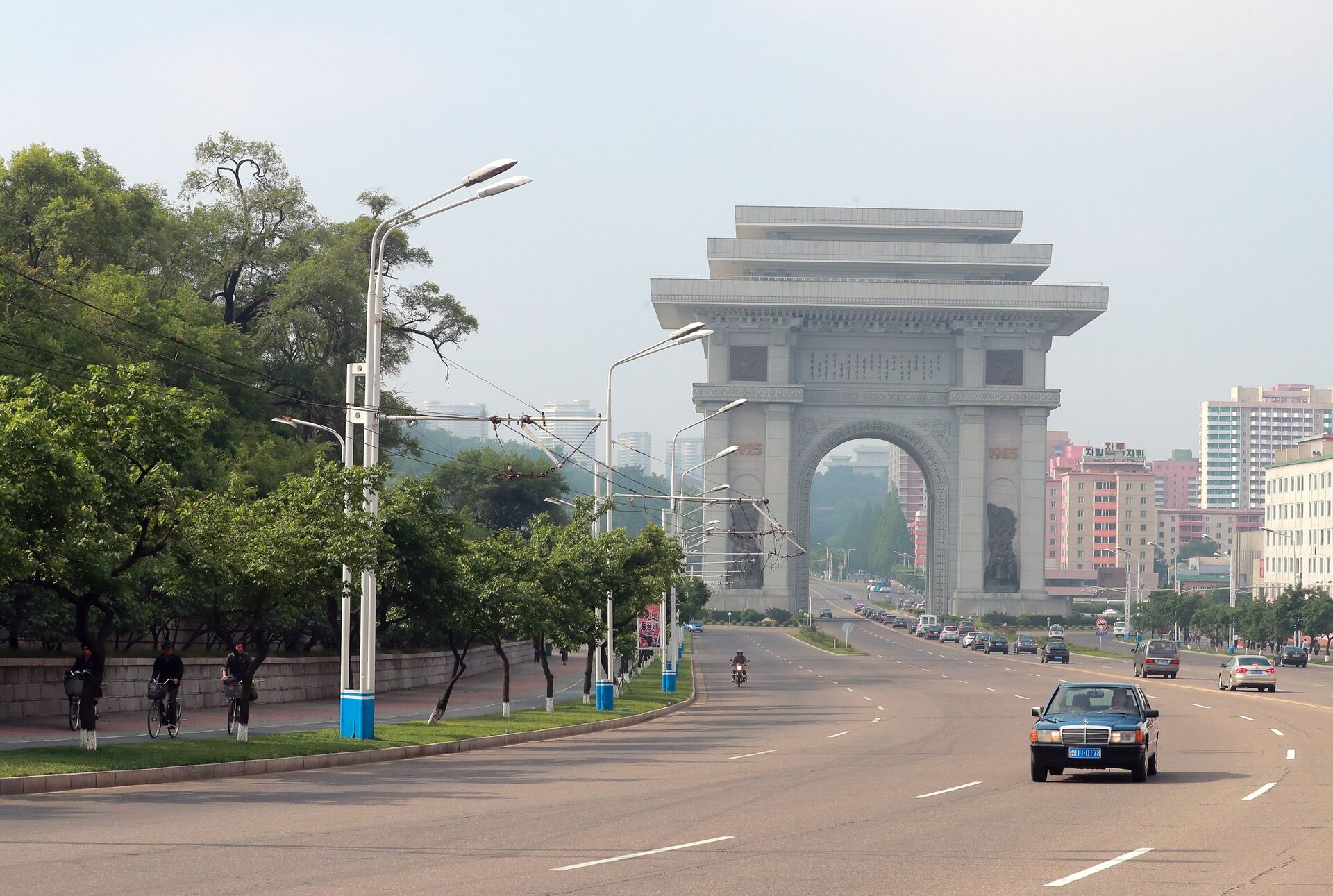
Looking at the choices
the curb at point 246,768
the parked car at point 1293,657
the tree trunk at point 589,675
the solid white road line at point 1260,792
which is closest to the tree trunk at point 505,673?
the curb at point 246,768

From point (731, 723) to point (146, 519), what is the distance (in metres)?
17.0

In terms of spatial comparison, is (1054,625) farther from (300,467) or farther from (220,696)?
(220,696)

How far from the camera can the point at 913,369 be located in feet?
406

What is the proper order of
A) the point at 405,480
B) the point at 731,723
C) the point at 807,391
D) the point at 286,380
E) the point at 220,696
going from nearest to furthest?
the point at 405,480 → the point at 731,723 → the point at 220,696 → the point at 286,380 → the point at 807,391

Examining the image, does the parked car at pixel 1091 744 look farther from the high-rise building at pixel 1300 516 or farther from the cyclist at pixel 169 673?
the high-rise building at pixel 1300 516

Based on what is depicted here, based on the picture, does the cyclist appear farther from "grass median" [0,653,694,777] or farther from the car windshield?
the car windshield

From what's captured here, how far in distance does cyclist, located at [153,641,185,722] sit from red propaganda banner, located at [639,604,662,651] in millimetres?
25780

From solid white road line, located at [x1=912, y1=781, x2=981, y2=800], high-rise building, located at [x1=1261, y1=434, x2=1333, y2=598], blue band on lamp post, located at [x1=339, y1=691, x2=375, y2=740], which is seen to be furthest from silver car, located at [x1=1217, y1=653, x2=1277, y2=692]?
high-rise building, located at [x1=1261, y1=434, x2=1333, y2=598]

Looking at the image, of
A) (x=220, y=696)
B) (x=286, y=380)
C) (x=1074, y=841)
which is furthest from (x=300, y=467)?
(x=1074, y=841)

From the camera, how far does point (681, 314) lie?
127 metres

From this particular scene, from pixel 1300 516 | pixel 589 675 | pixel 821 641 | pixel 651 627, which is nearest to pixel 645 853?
pixel 589 675

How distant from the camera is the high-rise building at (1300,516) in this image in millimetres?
151250

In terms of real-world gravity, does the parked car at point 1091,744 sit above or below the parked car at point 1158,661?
above

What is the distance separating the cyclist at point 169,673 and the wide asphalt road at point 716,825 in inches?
188
